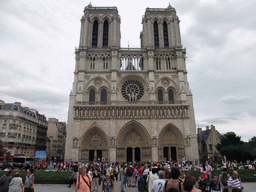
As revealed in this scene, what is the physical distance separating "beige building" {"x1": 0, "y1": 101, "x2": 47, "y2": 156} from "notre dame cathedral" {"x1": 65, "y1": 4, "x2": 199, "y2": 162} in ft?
33.8

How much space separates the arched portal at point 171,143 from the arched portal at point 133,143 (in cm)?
196

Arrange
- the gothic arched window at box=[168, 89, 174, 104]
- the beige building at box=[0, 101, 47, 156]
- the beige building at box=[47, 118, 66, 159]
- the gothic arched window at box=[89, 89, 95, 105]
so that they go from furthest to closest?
the beige building at box=[47, 118, 66, 159] < the beige building at box=[0, 101, 47, 156] < the gothic arched window at box=[168, 89, 174, 104] < the gothic arched window at box=[89, 89, 95, 105]

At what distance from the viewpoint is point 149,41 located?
32.7 meters

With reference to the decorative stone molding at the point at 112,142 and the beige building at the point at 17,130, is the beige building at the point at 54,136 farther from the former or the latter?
the decorative stone molding at the point at 112,142

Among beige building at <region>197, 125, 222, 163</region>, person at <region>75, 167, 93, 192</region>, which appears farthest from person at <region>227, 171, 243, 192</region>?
beige building at <region>197, 125, 222, 163</region>

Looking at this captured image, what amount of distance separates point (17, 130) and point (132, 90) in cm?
1994

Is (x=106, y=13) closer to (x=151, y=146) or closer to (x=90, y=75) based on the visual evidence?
(x=90, y=75)

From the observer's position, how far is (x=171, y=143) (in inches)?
1116

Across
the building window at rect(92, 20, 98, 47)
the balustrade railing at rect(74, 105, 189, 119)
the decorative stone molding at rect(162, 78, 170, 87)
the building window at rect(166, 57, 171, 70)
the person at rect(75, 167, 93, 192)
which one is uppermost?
the building window at rect(92, 20, 98, 47)

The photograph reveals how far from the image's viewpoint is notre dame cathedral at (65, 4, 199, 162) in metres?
27.4

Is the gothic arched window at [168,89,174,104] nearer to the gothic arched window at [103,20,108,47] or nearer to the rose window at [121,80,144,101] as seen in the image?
the rose window at [121,80,144,101]

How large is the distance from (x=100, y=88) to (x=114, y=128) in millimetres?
7237

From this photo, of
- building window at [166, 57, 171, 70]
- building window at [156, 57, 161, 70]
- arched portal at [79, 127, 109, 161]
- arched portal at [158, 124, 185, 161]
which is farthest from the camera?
building window at [166, 57, 171, 70]

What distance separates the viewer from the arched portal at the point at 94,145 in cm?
2739
